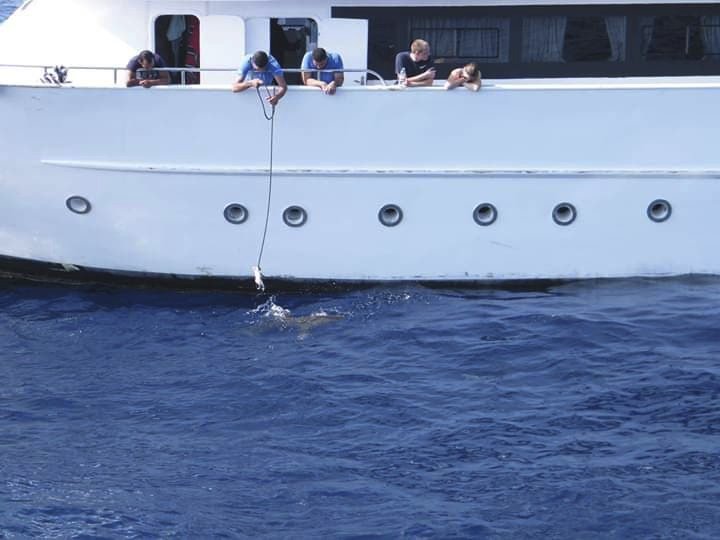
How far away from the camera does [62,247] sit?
15.3 m

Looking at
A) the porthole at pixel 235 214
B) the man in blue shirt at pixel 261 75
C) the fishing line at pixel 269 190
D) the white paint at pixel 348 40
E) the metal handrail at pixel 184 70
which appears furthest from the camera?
the white paint at pixel 348 40

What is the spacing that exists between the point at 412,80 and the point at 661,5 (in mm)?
3012

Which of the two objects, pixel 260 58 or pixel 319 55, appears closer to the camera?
pixel 260 58

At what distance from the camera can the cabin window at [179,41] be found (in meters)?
15.3

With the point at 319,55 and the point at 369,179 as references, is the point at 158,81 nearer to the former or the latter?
the point at 319,55

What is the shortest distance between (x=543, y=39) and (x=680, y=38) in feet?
5.06

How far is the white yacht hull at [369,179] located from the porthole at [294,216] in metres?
0.08

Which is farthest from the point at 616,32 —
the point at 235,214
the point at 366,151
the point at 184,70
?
the point at 184,70

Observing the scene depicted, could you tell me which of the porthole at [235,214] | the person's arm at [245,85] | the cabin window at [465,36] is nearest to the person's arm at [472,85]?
the cabin window at [465,36]

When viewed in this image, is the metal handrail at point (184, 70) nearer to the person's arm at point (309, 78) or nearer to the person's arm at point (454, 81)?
the person's arm at point (309, 78)

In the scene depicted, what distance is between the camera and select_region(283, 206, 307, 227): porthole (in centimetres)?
1492

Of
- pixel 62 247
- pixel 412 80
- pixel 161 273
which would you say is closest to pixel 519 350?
pixel 412 80

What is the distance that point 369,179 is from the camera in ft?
48.5

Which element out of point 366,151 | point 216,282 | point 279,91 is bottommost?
point 216,282
